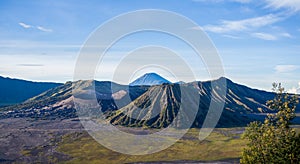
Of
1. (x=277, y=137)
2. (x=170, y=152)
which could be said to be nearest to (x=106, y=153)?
(x=170, y=152)

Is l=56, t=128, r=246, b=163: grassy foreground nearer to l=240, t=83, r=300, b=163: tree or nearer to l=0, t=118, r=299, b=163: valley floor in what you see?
l=0, t=118, r=299, b=163: valley floor

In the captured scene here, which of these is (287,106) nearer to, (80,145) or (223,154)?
(223,154)

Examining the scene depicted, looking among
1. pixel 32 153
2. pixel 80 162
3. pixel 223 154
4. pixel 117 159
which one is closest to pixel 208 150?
pixel 223 154

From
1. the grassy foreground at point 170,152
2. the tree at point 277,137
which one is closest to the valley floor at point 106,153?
the grassy foreground at point 170,152

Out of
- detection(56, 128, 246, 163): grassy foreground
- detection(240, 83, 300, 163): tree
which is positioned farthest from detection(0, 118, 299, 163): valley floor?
detection(240, 83, 300, 163): tree

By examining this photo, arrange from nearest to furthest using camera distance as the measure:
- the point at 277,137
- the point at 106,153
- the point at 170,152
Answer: the point at 277,137 → the point at 170,152 → the point at 106,153

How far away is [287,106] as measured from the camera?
50.7 m

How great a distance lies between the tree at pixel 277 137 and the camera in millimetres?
50031

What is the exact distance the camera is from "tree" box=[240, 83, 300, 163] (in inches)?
1970

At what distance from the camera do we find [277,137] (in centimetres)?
5203

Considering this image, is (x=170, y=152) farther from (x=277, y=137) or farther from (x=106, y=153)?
(x=277, y=137)

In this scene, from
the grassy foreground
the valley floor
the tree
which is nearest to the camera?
the tree

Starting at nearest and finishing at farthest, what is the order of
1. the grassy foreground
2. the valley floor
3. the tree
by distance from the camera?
the tree
the valley floor
the grassy foreground

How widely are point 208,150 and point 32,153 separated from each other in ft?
325
